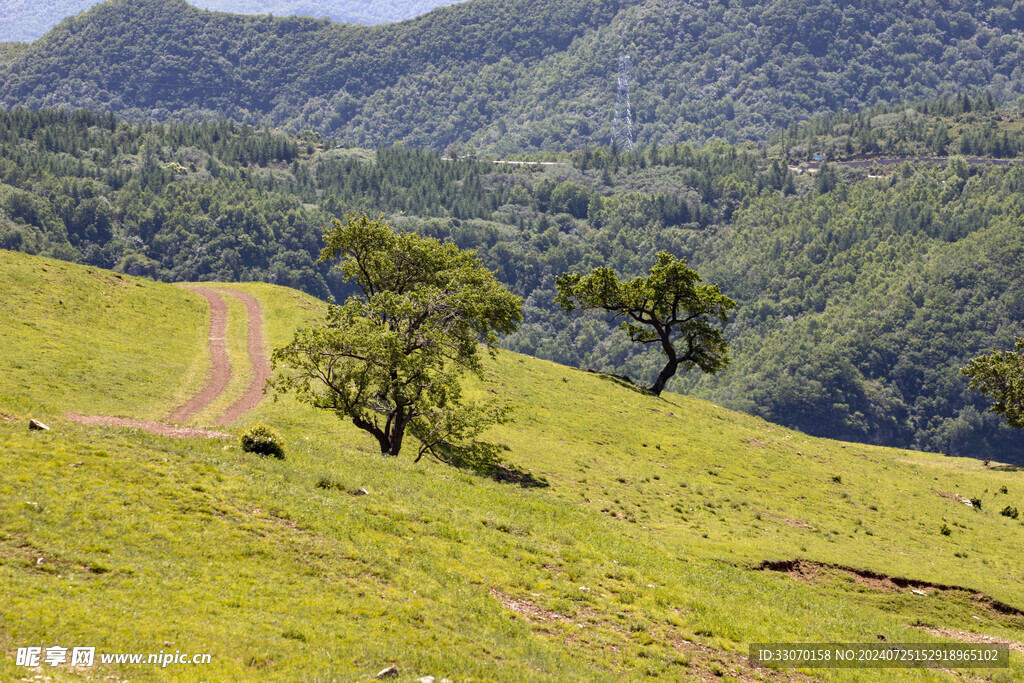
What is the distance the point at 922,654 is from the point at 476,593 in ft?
52.3

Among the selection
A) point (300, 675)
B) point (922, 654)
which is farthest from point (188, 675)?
point (922, 654)

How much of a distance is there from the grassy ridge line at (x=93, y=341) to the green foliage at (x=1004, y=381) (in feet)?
247

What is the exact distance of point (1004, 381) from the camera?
92.4 metres

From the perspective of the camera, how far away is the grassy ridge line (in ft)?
168

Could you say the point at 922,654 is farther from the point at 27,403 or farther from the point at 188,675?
the point at 27,403

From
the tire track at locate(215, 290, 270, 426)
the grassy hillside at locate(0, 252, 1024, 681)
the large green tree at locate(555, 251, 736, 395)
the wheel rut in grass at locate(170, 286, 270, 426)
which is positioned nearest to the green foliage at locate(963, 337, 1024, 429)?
the large green tree at locate(555, 251, 736, 395)

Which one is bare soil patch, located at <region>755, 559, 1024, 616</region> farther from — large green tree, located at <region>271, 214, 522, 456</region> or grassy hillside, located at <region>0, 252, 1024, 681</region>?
large green tree, located at <region>271, 214, 522, 456</region>

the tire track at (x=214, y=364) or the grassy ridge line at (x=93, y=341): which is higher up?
the grassy ridge line at (x=93, y=341)

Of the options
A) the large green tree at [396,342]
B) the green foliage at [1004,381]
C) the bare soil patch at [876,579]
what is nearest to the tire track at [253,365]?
the large green tree at [396,342]

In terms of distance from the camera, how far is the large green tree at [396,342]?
143 feet

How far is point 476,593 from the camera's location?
29.4 meters

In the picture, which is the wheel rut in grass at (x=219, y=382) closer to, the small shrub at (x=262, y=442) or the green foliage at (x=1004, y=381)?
the small shrub at (x=262, y=442)

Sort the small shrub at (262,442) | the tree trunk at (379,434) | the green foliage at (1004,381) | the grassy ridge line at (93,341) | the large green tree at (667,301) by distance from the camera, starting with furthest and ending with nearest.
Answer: the green foliage at (1004,381) → the large green tree at (667,301) → the grassy ridge line at (93,341) → the tree trunk at (379,434) → the small shrub at (262,442)

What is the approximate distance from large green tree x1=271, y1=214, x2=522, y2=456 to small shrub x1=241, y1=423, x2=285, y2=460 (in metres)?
4.55
